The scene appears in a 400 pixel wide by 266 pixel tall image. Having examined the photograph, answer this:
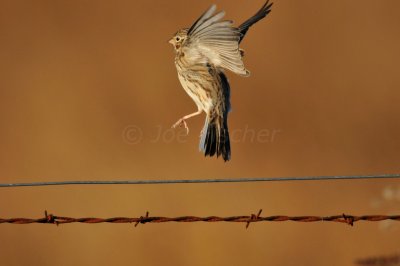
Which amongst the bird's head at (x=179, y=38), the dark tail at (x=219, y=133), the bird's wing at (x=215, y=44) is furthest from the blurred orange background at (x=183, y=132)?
the bird's head at (x=179, y=38)

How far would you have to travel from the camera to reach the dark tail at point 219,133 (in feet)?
21.5

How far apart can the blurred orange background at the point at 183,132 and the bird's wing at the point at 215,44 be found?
→ 1.69 meters

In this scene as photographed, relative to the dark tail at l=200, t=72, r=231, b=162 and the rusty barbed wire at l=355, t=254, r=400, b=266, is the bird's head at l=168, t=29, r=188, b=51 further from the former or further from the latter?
the rusty barbed wire at l=355, t=254, r=400, b=266


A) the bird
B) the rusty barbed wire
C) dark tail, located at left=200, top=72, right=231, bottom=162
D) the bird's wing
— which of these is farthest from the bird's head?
the rusty barbed wire

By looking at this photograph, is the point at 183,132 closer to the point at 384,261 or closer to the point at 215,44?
the point at 215,44

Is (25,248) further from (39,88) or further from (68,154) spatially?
(39,88)

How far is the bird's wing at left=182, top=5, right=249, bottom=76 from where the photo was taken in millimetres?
6504

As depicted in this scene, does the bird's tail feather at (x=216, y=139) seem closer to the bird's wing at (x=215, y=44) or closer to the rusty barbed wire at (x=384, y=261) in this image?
the bird's wing at (x=215, y=44)

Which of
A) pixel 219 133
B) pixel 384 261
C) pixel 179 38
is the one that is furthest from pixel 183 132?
pixel 384 261

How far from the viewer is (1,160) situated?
36.6 feet

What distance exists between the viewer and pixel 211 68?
7.09 m

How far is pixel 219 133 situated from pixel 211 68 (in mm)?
610

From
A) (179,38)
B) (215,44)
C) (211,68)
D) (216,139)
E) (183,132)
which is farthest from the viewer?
(183,132)

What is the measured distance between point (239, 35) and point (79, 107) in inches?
208
